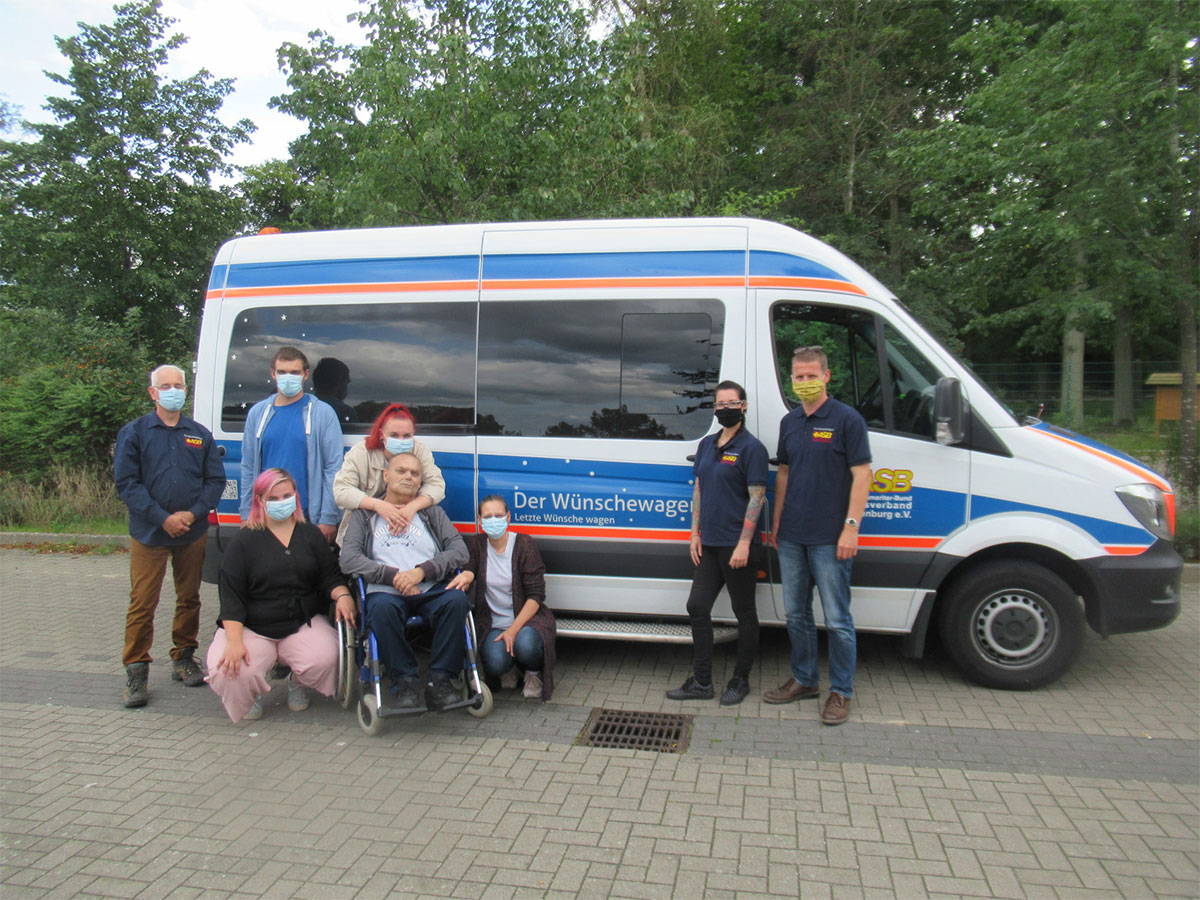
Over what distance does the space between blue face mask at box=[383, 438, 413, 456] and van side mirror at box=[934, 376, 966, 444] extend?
116 inches

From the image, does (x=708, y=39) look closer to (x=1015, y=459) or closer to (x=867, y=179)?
(x=867, y=179)

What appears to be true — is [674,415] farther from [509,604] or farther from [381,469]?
[381,469]

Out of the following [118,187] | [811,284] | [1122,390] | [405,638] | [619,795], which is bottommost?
[619,795]

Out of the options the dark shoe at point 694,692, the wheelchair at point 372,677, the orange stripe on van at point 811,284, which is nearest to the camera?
the wheelchair at point 372,677

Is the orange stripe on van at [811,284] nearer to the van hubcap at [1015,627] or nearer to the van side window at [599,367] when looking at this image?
the van side window at [599,367]

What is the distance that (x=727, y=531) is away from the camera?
14.9ft

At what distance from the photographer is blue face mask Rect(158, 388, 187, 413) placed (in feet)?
15.8

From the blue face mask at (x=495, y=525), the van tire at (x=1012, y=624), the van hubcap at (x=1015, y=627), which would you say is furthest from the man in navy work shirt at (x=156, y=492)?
the van hubcap at (x=1015, y=627)

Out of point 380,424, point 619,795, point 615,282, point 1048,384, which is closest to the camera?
point 619,795

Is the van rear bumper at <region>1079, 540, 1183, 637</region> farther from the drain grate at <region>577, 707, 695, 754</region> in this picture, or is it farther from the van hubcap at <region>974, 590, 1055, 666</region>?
the drain grate at <region>577, 707, 695, 754</region>

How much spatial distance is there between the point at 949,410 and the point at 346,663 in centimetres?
355

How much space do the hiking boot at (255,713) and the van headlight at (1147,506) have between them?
16.0 feet

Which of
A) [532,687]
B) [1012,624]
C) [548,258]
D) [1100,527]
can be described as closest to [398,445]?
[548,258]

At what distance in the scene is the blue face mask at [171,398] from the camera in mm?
4812
